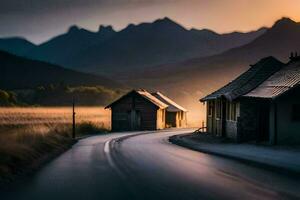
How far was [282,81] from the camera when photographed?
119 ft

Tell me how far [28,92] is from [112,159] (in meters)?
139

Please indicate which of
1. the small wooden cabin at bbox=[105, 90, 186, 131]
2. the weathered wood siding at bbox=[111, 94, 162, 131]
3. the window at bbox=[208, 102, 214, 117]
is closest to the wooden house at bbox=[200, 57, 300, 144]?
the window at bbox=[208, 102, 214, 117]

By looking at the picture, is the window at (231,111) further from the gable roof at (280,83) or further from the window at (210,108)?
the window at (210,108)

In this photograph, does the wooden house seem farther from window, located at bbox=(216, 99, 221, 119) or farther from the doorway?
the doorway

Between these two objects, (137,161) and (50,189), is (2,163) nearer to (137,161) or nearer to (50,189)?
(50,189)

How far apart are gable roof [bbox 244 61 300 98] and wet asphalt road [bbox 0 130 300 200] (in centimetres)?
1148

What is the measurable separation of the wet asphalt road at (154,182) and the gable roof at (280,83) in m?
11.5

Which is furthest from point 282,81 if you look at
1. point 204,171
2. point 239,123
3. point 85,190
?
point 85,190

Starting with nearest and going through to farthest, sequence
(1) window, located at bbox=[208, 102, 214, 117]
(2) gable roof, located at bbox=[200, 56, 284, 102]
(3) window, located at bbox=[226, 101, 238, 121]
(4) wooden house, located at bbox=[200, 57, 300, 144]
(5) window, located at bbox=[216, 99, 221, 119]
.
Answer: (4) wooden house, located at bbox=[200, 57, 300, 144], (2) gable roof, located at bbox=[200, 56, 284, 102], (3) window, located at bbox=[226, 101, 238, 121], (5) window, located at bbox=[216, 99, 221, 119], (1) window, located at bbox=[208, 102, 214, 117]

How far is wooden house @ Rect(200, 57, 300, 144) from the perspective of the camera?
3425 centimetres

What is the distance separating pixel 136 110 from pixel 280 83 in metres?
38.4

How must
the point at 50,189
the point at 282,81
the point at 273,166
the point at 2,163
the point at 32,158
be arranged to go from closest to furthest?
1. the point at 50,189
2. the point at 2,163
3. the point at 273,166
4. the point at 32,158
5. the point at 282,81

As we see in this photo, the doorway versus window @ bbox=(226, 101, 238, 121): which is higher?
window @ bbox=(226, 101, 238, 121)

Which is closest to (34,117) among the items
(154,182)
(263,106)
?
(263,106)
